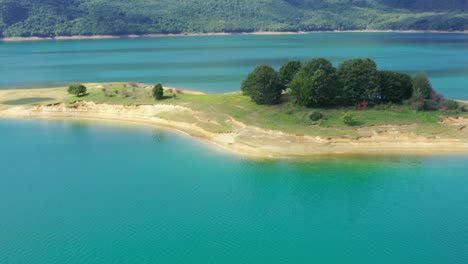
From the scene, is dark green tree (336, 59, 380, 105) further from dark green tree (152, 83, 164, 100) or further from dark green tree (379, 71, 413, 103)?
dark green tree (152, 83, 164, 100)

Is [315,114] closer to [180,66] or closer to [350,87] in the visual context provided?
[350,87]

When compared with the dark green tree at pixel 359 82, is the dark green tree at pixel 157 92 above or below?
below

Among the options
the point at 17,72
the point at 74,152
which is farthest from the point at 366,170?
the point at 17,72

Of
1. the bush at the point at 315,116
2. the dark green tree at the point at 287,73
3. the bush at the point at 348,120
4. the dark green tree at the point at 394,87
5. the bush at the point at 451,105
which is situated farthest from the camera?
the dark green tree at the point at 287,73

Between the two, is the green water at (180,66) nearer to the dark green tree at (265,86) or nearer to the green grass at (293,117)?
the green grass at (293,117)

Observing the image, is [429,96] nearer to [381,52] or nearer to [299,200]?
[299,200]

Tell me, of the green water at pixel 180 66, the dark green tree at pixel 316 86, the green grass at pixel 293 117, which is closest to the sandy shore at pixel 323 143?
the green grass at pixel 293 117

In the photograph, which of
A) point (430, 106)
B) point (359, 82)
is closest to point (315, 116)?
point (359, 82)
